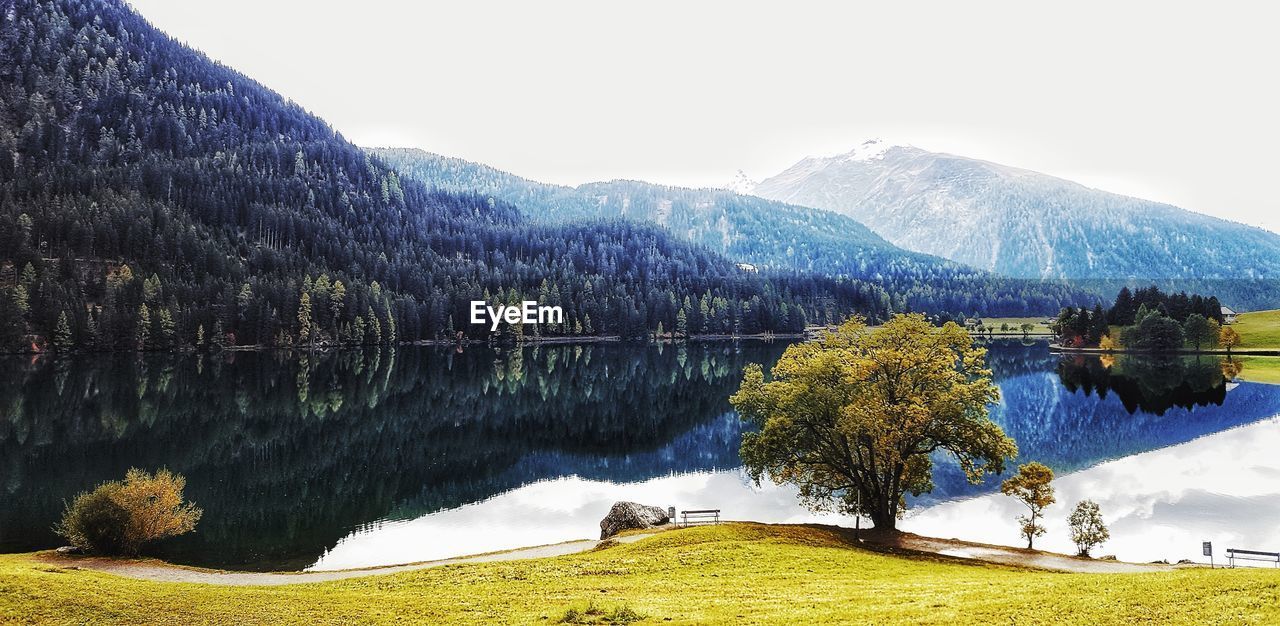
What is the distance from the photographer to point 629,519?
4672cm

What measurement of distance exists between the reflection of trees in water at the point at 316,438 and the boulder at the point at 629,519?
16808 mm

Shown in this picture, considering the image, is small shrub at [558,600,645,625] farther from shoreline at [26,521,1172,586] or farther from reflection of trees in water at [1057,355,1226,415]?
reflection of trees in water at [1057,355,1226,415]

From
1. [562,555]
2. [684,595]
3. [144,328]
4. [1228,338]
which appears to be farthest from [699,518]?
[1228,338]

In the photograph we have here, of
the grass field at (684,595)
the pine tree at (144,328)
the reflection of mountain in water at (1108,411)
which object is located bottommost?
the grass field at (684,595)

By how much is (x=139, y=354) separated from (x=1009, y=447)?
19198cm

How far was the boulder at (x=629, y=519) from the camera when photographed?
46500 millimetres

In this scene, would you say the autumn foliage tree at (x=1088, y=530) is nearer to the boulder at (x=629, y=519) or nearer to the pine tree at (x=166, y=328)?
the boulder at (x=629, y=519)

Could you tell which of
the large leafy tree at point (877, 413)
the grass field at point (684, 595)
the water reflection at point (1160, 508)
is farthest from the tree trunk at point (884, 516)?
the grass field at point (684, 595)

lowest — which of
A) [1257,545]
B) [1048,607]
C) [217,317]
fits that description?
[1257,545]

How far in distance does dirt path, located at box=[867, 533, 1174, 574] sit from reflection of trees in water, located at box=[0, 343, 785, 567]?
31623 mm

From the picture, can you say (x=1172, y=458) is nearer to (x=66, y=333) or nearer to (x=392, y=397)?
(x=392, y=397)

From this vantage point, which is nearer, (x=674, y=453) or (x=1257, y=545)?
(x=1257, y=545)

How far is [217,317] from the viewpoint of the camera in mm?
198750

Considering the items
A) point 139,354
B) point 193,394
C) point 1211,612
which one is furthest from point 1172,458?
point 139,354
